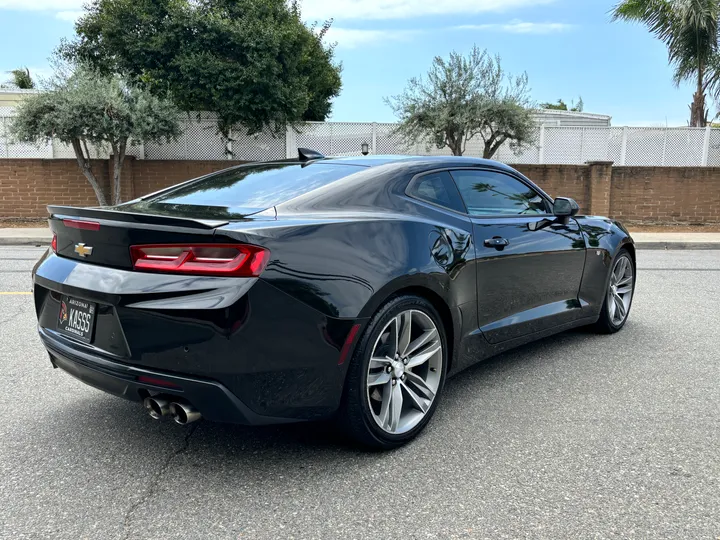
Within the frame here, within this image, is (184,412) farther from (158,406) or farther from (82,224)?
(82,224)

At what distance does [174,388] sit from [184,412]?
0.13 meters

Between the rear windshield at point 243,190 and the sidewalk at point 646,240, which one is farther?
the sidewalk at point 646,240

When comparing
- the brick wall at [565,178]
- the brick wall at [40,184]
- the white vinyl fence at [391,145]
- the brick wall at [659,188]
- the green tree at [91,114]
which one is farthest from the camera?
the brick wall at [659,188]

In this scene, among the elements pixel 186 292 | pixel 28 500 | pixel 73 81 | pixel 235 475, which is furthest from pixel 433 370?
pixel 73 81

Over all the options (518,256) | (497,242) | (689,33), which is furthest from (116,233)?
(689,33)

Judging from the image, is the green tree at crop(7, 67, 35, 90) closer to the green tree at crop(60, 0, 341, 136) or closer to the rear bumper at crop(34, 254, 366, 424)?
the green tree at crop(60, 0, 341, 136)

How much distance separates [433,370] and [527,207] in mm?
1689

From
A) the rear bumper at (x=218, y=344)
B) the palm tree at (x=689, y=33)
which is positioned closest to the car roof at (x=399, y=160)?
the rear bumper at (x=218, y=344)

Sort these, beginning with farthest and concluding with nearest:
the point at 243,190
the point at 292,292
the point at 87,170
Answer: the point at 87,170, the point at 243,190, the point at 292,292

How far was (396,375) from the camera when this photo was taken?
311 centimetres

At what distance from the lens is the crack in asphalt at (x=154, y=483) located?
2414mm

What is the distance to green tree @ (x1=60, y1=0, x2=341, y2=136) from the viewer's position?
675 inches

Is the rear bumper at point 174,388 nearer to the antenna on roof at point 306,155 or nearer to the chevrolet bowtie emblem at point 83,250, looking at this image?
the chevrolet bowtie emblem at point 83,250

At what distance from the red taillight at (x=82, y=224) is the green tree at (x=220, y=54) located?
49.1 ft
